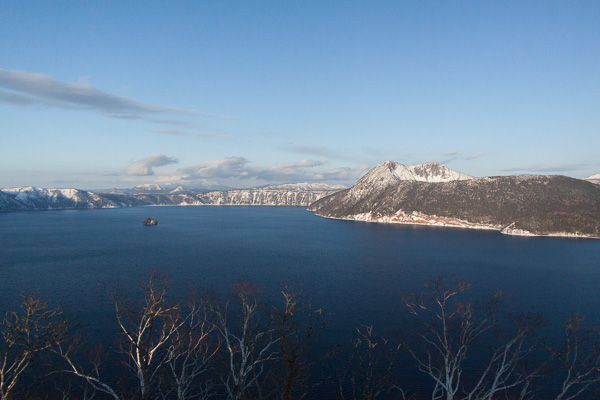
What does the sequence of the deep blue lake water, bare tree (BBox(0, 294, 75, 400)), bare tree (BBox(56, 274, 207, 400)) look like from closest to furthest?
bare tree (BBox(0, 294, 75, 400)), bare tree (BBox(56, 274, 207, 400)), the deep blue lake water

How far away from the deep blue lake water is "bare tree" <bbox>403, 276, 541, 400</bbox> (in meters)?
4.69

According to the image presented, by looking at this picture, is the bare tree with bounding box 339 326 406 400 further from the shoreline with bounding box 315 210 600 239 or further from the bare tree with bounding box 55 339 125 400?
the shoreline with bounding box 315 210 600 239

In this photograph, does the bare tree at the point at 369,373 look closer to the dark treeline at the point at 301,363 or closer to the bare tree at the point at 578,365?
the dark treeline at the point at 301,363

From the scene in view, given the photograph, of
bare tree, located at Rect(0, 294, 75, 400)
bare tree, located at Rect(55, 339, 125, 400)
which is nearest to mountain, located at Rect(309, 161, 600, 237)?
bare tree, located at Rect(55, 339, 125, 400)

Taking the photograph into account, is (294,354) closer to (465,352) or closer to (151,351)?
(151,351)

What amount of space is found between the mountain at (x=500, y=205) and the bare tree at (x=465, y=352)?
322 feet

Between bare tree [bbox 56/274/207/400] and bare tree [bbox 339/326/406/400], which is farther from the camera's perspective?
bare tree [bbox 339/326/406/400]

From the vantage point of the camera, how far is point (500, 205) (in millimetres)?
148375

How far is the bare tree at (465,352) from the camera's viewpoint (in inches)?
822

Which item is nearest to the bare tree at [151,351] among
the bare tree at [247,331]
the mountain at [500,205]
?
the bare tree at [247,331]

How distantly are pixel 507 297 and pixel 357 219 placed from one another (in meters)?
135

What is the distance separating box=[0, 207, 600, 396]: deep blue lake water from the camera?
4553 centimetres

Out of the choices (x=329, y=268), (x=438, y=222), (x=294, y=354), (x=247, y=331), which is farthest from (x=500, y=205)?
(x=294, y=354)

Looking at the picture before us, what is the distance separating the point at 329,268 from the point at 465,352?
43037 millimetres
